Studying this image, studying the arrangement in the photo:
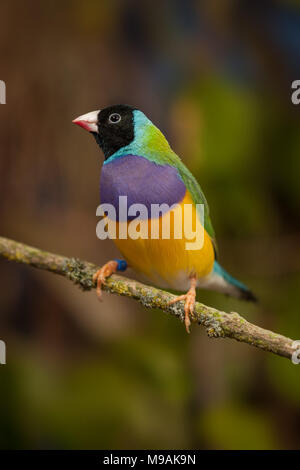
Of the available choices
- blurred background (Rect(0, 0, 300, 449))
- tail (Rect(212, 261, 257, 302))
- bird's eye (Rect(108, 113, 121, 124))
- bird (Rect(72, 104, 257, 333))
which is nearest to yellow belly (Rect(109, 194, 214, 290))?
bird (Rect(72, 104, 257, 333))

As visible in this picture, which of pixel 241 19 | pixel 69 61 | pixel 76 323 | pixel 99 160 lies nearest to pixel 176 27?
pixel 241 19

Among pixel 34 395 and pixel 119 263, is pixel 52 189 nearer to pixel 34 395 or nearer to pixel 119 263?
pixel 34 395

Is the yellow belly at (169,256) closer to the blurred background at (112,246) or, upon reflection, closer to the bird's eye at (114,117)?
the bird's eye at (114,117)

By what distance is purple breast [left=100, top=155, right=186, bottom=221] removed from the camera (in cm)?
132

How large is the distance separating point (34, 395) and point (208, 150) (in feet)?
3.52

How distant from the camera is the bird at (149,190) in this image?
1325 mm

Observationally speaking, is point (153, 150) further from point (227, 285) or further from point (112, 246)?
point (112, 246)

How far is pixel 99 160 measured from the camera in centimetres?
240

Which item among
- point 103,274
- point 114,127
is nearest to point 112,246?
point 103,274

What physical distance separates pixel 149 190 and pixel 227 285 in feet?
1.61

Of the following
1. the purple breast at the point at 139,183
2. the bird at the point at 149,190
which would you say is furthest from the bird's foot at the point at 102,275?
the purple breast at the point at 139,183

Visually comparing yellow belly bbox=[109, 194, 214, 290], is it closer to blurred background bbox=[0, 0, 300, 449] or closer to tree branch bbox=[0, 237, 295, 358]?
tree branch bbox=[0, 237, 295, 358]

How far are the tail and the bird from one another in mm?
100
